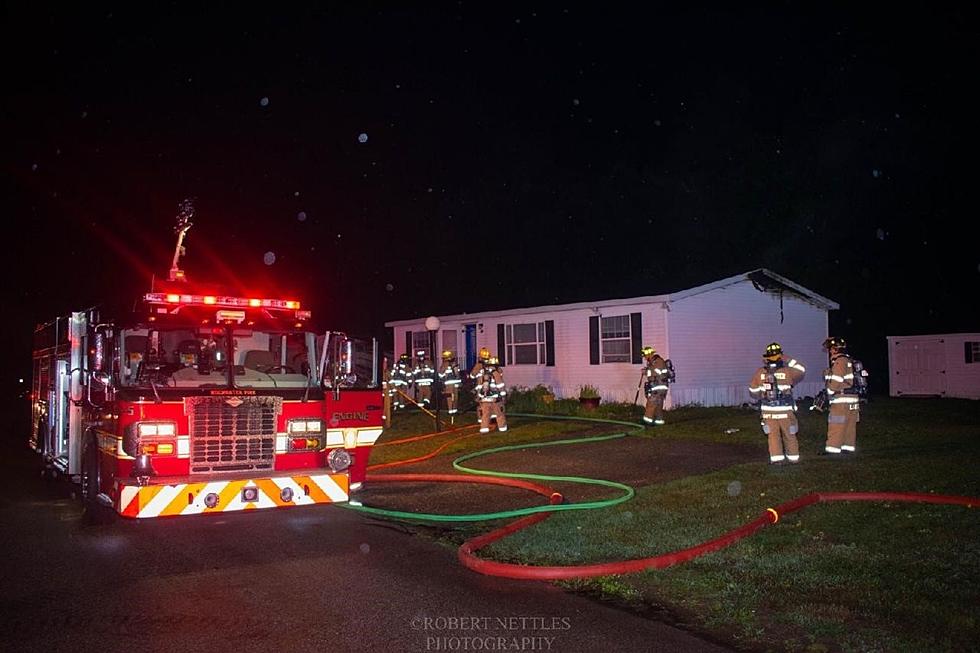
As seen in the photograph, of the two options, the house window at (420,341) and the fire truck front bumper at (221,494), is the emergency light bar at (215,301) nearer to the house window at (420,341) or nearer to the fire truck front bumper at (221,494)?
the fire truck front bumper at (221,494)

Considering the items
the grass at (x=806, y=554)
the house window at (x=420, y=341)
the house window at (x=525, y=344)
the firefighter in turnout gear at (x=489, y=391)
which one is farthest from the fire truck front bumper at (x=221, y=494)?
the house window at (x=420, y=341)

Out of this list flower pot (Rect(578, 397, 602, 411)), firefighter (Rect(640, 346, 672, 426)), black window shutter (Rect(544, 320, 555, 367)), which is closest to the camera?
firefighter (Rect(640, 346, 672, 426))

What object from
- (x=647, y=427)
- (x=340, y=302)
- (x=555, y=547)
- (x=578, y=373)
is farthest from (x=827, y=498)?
(x=340, y=302)

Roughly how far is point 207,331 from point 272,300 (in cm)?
72

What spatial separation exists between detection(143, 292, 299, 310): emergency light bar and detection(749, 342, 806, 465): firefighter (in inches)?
243

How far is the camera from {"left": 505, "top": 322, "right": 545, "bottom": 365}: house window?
74.1 feet

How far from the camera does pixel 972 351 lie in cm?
2433

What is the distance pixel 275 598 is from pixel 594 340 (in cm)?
1575

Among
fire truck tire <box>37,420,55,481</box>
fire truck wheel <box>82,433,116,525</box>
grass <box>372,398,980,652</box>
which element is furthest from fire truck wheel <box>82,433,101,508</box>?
grass <box>372,398,980,652</box>

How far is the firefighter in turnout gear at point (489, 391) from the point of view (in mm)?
15789

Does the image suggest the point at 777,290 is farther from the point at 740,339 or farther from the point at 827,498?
the point at 827,498

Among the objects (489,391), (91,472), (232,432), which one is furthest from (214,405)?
(489,391)

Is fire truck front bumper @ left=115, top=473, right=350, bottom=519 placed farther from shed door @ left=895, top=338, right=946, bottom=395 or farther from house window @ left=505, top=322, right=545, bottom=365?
shed door @ left=895, top=338, right=946, bottom=395

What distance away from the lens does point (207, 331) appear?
8344mm
